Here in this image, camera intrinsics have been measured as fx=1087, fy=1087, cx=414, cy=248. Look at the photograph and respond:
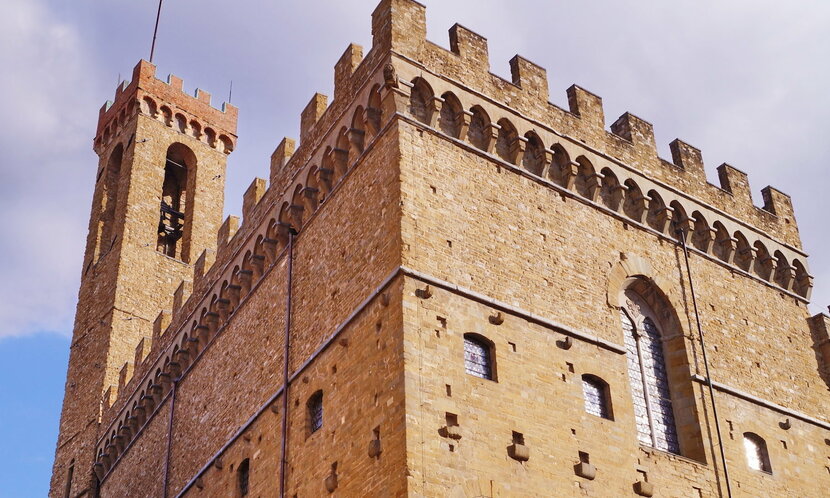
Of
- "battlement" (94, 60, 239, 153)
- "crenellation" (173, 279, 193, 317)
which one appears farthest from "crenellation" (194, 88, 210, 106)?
"crenellation" (173, 279, 193, 317)

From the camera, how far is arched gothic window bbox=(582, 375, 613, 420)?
14.5 m

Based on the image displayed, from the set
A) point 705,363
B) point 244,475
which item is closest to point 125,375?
point 244,475

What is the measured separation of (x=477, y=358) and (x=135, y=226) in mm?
18151

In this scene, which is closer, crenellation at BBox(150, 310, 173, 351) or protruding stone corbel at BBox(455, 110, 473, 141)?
protruding stone corbel at BBox(455, 110, 473, 141)

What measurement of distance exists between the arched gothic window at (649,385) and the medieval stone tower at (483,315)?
0.04m

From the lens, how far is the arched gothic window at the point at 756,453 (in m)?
15.9

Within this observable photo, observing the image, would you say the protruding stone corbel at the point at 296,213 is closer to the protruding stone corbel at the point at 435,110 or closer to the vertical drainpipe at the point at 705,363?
the protruding stone corbel at the point at 435,110

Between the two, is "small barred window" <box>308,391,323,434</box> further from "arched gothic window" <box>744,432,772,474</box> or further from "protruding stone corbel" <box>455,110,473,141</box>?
"arched gothic window" <box>744,432,772,474</box>

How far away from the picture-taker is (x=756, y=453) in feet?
52.7

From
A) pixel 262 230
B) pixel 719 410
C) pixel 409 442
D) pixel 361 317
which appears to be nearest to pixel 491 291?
pixel 361 317

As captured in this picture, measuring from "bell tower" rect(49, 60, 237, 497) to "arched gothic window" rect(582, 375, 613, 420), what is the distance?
14217 millimetres

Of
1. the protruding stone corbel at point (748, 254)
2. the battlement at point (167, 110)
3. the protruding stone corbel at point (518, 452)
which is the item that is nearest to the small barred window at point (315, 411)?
the protruding stone corbel at point (518, 452)

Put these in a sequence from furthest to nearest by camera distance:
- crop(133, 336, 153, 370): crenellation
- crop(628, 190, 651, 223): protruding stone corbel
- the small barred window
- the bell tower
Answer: the bell tower, crop(133, 336, 153, 370): crenellation, crop(628, 190, 651, 223): protruding stone corbel, the small barred window

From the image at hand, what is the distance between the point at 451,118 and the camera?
15883 millimetres
